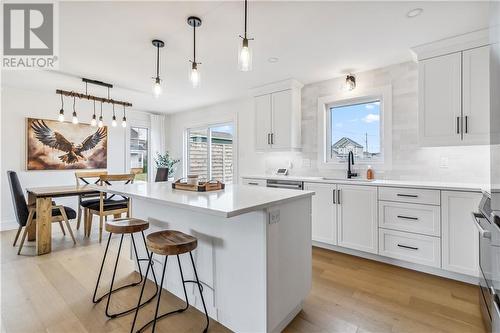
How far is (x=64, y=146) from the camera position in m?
4.64

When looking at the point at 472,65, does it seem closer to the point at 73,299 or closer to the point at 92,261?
the point at 73,299

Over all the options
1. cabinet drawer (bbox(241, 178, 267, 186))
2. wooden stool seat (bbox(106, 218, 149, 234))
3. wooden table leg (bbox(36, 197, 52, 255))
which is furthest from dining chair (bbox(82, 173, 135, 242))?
cabinet drawer (bbox(241, 178, 267, 186))

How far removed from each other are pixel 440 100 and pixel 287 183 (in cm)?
199

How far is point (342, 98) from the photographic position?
11.8 feet

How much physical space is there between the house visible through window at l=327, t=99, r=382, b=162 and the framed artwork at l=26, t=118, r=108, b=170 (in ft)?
Answer: 15.3

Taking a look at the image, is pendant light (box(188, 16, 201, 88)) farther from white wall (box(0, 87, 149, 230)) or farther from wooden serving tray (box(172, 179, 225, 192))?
white wall (box(0, 87, 149, 230))

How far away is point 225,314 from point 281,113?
2.96 m

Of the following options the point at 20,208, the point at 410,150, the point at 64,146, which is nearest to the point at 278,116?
the point at 410,150

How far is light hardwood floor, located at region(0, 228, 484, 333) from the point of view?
1729 millimetres

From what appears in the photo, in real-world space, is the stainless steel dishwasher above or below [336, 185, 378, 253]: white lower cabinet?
above

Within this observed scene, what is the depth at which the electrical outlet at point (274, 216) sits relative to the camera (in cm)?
152

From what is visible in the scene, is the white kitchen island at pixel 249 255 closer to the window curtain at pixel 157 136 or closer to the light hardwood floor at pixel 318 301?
the light hardwood floor at pixel 318 301

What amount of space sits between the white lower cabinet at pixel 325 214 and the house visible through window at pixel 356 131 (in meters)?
0.78

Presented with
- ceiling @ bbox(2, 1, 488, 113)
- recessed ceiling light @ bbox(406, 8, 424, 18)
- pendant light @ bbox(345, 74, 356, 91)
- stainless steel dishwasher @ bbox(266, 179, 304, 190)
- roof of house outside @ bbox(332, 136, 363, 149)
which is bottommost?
stainless steel dishwasher @ bbox(266, 179, 304, 190)
